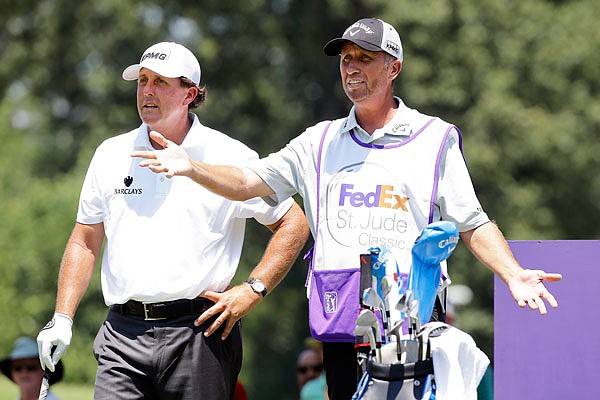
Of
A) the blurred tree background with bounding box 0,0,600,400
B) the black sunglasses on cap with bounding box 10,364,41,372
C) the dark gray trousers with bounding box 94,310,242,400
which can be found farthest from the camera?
the blurred tree background with bounding box 0,0,600,400

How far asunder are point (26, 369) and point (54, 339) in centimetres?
302

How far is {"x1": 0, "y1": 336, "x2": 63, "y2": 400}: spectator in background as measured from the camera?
7648mm

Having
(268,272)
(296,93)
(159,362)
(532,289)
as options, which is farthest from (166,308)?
(296,93)

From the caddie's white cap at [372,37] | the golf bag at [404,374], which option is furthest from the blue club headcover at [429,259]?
the caddie's white cap at [372,37]

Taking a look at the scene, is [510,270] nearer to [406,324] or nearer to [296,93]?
[406,324]

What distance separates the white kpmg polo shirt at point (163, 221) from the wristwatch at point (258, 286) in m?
0.10

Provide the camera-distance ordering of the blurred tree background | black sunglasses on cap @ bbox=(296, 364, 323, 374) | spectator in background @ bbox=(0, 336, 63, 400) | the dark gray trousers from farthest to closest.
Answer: the blurred tree background
black sunglasses on cap @ bbox=(296, 364, 323, 374)
spectator in background @ bbox=(0, 336, 63, 400)
the dark gray trousers

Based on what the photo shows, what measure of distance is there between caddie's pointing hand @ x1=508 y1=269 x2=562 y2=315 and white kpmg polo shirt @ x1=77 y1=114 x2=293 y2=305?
136cm

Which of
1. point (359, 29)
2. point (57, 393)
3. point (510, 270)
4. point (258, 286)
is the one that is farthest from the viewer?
point (57, 393)

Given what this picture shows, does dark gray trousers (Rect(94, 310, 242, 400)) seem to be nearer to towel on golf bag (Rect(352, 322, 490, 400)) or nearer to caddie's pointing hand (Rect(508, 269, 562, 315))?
towel on golf bag (Rect(352, 322, 490, 400))

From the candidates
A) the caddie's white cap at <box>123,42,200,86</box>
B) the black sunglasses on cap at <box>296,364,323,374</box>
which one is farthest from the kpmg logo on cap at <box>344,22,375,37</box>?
the black sunglasses on cap at <box>296,364,323,374</box>

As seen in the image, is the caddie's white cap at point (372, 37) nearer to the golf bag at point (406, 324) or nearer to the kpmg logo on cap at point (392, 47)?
the kpmg logo on cap at point (392, 47)

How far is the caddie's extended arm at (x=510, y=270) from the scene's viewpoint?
4098 millimetres

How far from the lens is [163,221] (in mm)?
4926
